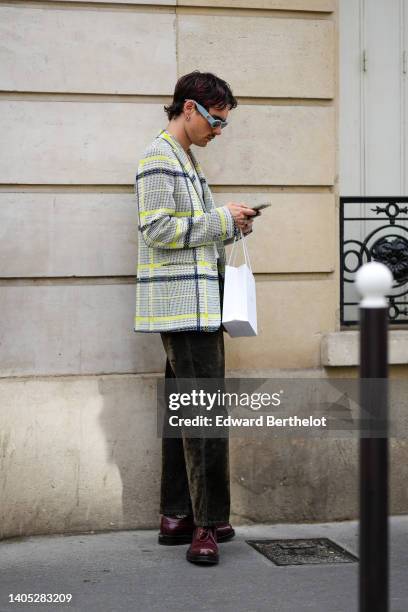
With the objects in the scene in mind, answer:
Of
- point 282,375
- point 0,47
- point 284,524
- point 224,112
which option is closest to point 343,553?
point 284,524

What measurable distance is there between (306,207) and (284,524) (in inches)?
68.4

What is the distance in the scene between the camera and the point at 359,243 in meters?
5.80

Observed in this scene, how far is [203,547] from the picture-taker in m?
4.64

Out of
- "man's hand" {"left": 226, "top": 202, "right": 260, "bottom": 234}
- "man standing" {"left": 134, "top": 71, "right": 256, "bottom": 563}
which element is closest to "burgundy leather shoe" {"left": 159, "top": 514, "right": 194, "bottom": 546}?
"man standing" {"left": 134, "top": 71, "right": 256, "bottom": 563}

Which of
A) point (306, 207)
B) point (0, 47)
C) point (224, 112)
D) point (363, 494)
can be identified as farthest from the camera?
point (306, 207)

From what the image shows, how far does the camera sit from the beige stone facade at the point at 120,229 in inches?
205

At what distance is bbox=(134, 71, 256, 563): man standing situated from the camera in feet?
15.1

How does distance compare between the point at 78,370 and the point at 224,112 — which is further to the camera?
the point at 78,370

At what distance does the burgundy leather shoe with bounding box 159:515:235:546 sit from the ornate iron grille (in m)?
1.43

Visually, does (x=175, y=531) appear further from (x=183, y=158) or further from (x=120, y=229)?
(x=183, y=158)

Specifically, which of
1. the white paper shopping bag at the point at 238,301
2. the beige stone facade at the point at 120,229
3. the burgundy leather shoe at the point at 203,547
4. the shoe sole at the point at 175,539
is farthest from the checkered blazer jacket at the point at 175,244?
the shoe sole at the point at 175,539

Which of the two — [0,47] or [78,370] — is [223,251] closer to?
[78,370]

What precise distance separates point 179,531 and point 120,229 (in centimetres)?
159

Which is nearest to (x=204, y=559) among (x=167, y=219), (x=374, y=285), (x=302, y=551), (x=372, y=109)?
(x=302, y=551)
